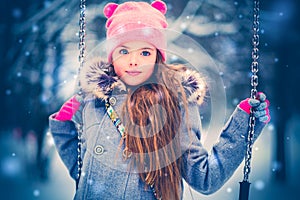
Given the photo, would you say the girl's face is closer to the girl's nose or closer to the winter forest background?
the girl's nose

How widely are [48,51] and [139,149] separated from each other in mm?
660

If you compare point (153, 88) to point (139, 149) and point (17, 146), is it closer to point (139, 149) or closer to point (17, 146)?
point (139, 149)

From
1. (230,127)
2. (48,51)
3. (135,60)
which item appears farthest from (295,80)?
(48,51)

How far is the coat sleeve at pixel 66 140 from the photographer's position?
1218 millimetres

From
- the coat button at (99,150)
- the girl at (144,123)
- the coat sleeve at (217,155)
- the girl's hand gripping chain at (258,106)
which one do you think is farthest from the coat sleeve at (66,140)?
the girl's hand gripping chain at (258,106)

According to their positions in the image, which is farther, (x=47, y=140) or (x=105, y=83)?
(x=47, y=140)

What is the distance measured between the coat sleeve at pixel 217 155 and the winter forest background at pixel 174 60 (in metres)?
0.36

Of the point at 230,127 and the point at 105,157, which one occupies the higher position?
the point at 230,127

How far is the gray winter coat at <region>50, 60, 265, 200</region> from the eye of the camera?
111 centimetres

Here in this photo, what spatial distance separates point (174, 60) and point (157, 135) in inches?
18.5

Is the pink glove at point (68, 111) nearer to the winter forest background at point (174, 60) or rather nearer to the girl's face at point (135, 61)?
the girl's face at point (135, 61)

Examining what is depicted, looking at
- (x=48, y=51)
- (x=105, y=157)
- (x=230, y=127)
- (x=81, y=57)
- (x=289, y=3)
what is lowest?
(x=105, y=157)

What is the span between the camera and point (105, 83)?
116cm

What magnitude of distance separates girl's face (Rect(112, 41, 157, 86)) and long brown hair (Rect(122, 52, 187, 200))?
A: 0.04 m
